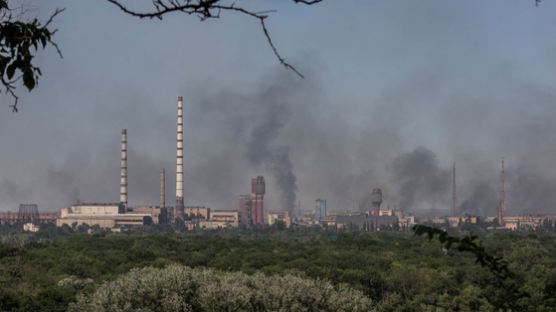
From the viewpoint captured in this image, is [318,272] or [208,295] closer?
[208,295]

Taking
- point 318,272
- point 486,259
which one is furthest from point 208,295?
point 486,259

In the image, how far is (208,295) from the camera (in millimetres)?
60062

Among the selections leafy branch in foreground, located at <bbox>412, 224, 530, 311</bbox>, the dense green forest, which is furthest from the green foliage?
leafy branch in foreground, located at <bbox>412, 224, 530, 311</bbox>

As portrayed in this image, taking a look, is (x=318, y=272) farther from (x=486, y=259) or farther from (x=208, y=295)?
(x=486, y=259)

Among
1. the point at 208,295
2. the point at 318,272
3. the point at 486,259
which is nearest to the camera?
the point at 486,259

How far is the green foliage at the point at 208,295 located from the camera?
195 feet

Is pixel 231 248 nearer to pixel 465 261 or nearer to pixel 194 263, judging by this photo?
pixel 194 263

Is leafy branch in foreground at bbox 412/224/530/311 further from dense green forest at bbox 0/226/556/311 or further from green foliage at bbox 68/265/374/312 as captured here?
dense green forest at bbox 0/226/556/311

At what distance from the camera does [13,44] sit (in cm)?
823

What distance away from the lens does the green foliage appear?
5944 cm

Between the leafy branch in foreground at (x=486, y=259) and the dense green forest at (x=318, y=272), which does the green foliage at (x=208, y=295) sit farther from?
the leafy branch in foreground at (x=486, y=259)

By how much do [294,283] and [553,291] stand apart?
182 feet

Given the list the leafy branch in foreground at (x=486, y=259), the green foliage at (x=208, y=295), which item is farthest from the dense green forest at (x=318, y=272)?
the leafy branch in foreground at (x=486, y=259)

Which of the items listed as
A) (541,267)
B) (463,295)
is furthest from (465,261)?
(463,295)
